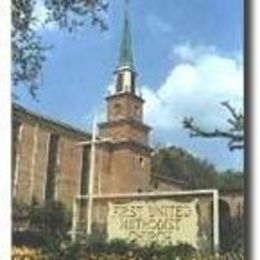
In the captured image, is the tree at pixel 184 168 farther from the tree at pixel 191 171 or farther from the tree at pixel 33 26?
the tree at pixel 33 26

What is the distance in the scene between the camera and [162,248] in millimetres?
1131

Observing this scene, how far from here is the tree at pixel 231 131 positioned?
1110 mm

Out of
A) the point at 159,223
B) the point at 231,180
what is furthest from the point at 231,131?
the point at 159,223

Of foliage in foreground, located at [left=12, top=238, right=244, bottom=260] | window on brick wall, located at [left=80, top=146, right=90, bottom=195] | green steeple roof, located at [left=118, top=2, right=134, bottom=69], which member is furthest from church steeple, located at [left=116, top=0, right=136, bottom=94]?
foliage in foreground, located at [left=12, top=238, right=244, bottom=260]

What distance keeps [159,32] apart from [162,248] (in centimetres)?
36

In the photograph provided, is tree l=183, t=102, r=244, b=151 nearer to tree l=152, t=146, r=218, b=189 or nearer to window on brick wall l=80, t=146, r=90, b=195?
tree l=152, t=146, r=218, b=189

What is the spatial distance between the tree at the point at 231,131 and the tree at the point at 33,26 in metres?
0.28

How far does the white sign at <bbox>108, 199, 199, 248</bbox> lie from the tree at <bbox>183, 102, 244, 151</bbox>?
0.36 feet

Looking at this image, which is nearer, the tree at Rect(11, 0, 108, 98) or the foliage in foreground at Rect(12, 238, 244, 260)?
the foliage in foreground at Rect(12, 238, 244, 260)

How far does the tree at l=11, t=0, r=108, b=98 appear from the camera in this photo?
123 cm

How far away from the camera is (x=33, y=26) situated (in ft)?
4.13

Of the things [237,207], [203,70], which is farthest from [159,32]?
[237,207]

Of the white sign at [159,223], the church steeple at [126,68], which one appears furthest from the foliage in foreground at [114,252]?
the church steeple at [126,68]

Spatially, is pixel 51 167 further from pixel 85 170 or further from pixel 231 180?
pixel 231 180
